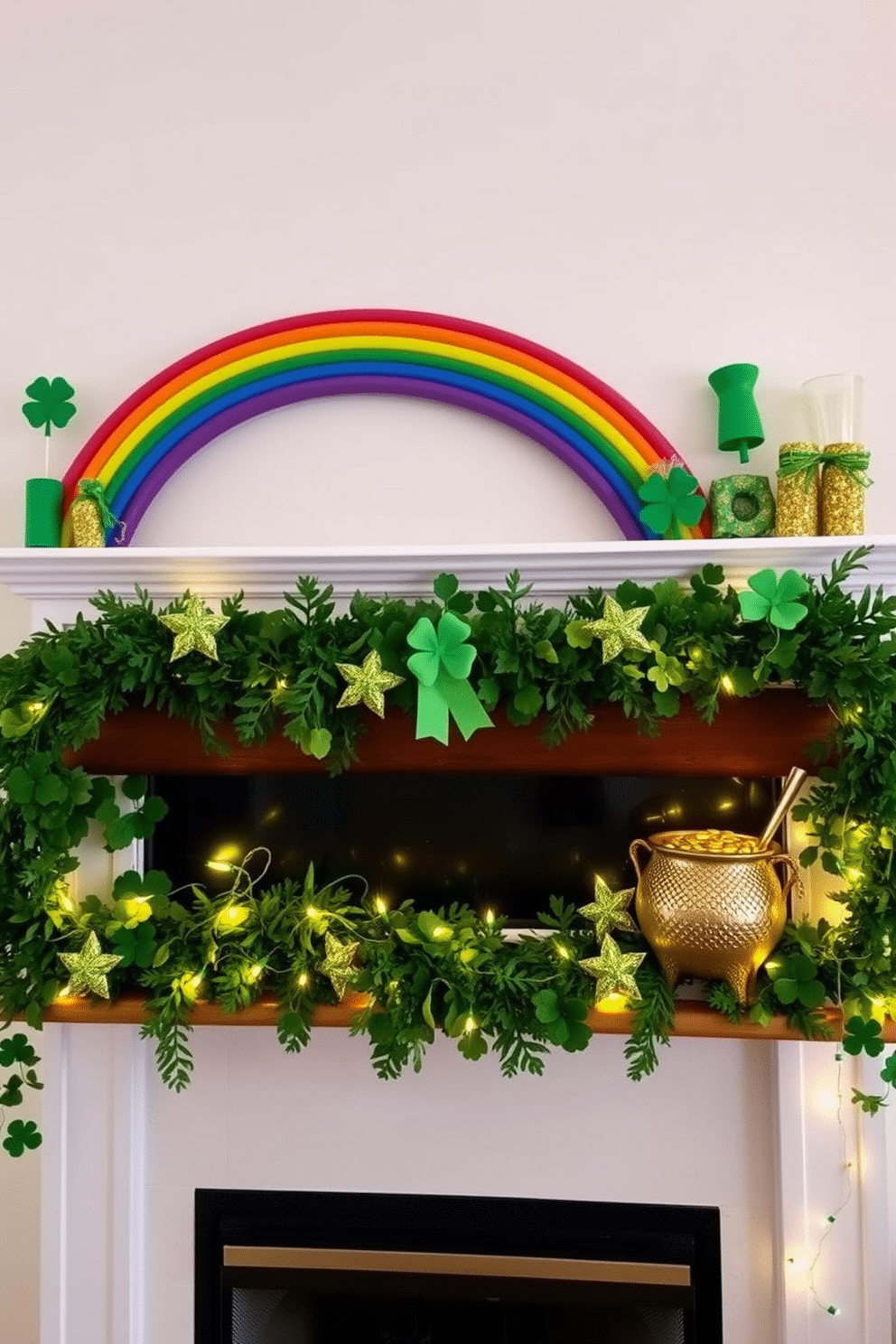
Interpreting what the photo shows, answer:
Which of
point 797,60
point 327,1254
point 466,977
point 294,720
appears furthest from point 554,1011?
point 797,60

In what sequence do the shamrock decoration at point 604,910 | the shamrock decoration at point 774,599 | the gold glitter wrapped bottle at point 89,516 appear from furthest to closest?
the gold glitter wrapped bottle at point 89,516 → the shamrock decoration at point 604,910 → the shamrock decoration at point 774,599

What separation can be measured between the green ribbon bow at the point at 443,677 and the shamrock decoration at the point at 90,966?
55cm

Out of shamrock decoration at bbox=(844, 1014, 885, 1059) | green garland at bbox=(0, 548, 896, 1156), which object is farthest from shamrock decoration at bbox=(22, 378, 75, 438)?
shamrock decoration at bbox=(844, 1014, 885, 1059)

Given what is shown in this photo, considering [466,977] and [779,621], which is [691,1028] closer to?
[466,977]

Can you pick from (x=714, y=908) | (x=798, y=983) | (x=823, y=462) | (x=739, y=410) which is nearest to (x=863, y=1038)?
(x=798, y=983)

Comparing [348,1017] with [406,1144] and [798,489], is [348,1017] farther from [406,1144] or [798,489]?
[798,489]

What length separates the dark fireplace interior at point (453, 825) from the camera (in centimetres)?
137

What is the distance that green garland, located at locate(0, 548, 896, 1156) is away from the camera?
1159mm

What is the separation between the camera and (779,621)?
113cm

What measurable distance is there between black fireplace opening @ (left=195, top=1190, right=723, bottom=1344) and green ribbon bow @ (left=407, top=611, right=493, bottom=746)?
794 mm

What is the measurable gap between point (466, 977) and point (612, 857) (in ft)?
1.04

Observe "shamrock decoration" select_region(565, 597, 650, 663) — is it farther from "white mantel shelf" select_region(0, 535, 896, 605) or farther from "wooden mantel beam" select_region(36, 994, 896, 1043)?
"wooden mantel beam" select_region(36, 994, 896, 1043)

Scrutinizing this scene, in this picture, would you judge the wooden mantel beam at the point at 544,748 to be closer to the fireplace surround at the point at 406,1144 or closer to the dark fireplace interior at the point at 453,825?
the dark fireplace interior at the point at 453,825

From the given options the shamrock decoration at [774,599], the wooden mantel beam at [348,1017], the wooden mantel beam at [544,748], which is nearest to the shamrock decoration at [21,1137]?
the wooden mantel beam at [348,1017]
